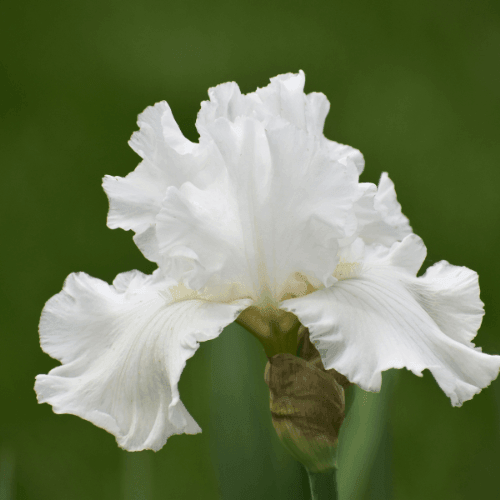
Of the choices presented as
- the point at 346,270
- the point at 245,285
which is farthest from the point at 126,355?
the point at 346,270

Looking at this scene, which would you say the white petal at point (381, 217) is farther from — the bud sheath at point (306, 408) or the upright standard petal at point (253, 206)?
the bud sheath at point (306, 408)

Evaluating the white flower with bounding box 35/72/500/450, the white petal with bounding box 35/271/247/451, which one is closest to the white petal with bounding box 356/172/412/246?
the white flower with bounding box 35/72/500/450

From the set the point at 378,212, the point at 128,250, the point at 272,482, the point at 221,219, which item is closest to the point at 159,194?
the point at 221,219

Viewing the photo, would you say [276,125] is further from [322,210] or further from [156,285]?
[156,285]

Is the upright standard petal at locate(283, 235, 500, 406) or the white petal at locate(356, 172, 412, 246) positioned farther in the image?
the white petal at locate(356, 172, 412, 246)

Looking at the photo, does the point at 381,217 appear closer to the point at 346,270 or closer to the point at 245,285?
the point at 346,270

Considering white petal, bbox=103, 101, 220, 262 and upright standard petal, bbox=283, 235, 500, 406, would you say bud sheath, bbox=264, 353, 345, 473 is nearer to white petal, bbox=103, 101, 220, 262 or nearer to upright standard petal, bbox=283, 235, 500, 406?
upright standard petal, bbox=283, 235, 500, 406
